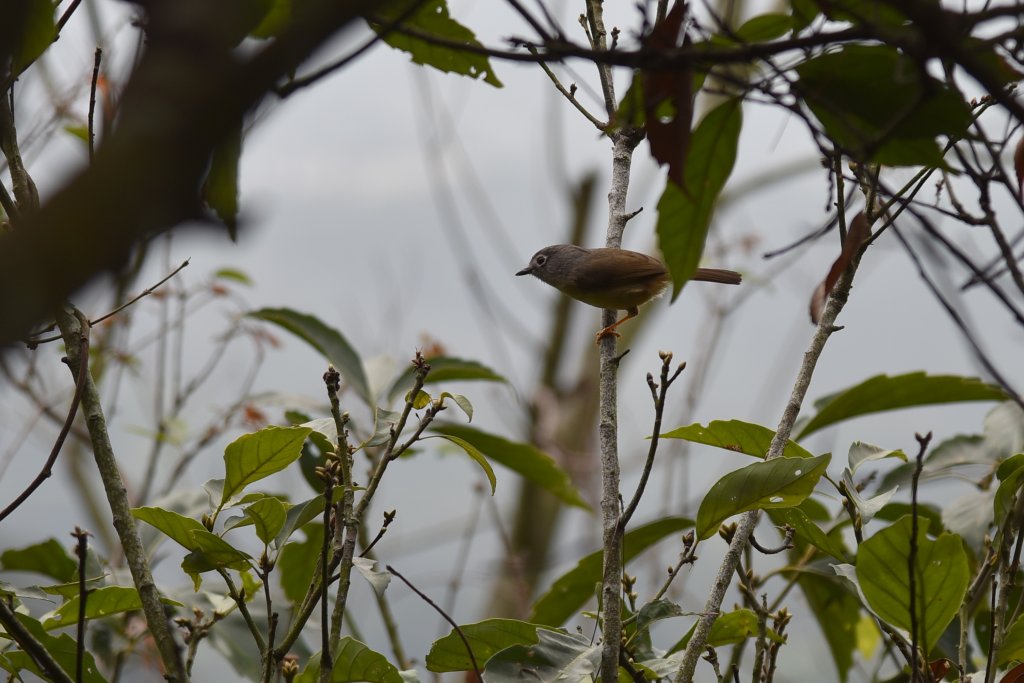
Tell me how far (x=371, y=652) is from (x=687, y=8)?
1.17 metres

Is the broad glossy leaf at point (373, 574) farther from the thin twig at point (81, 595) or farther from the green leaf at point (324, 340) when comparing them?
the green leaf at point (324, 340)

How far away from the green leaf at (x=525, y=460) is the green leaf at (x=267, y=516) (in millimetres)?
1025

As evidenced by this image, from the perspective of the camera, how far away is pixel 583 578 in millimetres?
2354

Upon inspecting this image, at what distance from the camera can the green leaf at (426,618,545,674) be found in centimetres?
178

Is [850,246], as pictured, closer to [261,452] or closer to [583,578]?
[261,452]

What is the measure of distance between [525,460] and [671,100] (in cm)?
180

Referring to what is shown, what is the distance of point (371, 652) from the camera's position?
1675mm

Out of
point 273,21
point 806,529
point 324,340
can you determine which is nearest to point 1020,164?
point 806,529

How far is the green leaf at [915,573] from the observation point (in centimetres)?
147

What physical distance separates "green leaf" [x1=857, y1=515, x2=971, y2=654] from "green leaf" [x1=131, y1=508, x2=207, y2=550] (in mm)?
1143

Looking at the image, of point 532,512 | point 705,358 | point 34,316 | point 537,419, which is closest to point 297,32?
point 34,316

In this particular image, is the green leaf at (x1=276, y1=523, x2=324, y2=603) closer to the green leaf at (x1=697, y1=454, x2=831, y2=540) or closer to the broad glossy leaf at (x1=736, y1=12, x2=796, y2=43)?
the green leaf at (x1=697, y1=454, x2=831, y2=540)

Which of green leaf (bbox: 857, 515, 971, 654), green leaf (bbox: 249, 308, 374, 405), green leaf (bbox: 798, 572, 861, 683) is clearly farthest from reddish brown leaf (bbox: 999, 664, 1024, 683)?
green leaf (bbox: 249, 308, 374, 405)

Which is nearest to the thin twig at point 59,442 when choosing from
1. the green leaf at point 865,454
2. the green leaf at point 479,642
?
the green leaf at point 479,642
